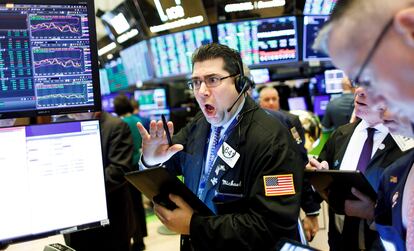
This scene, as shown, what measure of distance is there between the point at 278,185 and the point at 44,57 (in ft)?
3.31

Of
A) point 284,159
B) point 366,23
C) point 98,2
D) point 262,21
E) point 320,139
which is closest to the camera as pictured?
point 366,23

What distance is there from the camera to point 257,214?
1.62 m

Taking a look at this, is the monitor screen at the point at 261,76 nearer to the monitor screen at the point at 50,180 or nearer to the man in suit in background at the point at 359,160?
the man in suit in background at the point at 359,160

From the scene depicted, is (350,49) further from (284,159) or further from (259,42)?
(259,42)

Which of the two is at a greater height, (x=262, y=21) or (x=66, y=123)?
(x=262, y=21)

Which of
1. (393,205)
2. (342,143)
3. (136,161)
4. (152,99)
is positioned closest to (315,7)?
(136,161)

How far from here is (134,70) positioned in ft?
23.1

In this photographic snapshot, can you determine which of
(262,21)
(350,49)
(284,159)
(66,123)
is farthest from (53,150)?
(262,21)

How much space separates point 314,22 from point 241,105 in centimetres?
336

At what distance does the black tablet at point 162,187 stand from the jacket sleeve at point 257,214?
0.06 m

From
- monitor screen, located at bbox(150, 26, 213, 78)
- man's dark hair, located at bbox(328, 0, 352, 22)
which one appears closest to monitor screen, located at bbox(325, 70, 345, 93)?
monitor screen, located at bbox(150, 26, 213, 78)

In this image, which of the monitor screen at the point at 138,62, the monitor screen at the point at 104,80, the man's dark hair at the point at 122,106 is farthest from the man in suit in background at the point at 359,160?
the monitor screen at the point at 104,80

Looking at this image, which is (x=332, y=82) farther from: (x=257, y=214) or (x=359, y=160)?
(x=257, y=214)

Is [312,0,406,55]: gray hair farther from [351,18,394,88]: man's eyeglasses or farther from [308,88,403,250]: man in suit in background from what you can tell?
[308,88,403,250]: man in suit in background
